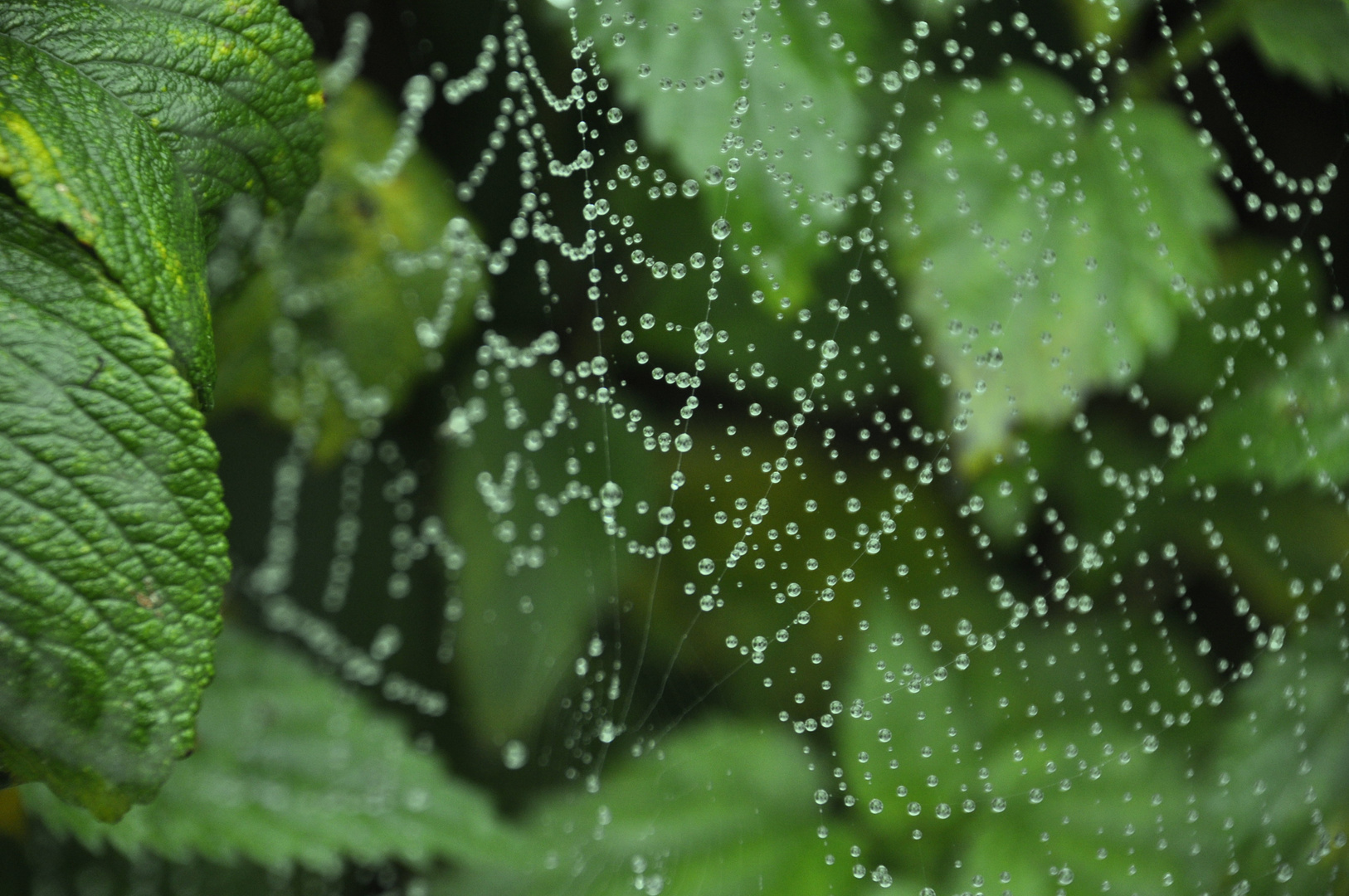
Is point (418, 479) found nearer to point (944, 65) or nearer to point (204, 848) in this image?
point (204, 848)

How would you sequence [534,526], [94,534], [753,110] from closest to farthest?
[94,534] → [753,110] → [534,526]

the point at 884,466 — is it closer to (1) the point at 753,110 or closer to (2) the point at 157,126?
(1) the point at 753,110

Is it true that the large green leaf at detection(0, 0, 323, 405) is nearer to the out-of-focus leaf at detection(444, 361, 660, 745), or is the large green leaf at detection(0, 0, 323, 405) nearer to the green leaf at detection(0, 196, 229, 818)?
the green leaf at detection(0, 196, 229, 818)

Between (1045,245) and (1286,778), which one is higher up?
(1045,245)

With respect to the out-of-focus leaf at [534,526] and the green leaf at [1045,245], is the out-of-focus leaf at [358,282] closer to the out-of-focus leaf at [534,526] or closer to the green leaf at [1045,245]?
the out-of-focus leaf at [534,526]

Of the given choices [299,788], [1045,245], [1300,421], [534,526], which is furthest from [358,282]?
[1300,421]

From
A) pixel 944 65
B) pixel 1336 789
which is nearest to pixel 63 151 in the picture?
pixel 944 65

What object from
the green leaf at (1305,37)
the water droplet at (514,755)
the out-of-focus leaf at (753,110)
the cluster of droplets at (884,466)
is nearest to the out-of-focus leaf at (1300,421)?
the cluster of droplets at (884,466)
